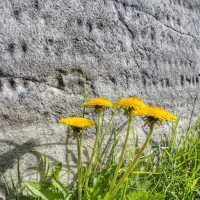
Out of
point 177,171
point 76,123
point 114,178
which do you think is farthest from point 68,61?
point 177,171

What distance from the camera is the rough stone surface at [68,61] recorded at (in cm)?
125

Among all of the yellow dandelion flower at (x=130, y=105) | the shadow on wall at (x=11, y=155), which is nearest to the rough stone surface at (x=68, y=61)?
the shadow on wall at (x=11, y=155)

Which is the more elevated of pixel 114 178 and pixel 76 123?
pixel 76 123

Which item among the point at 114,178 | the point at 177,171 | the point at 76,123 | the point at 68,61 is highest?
the point at 68,61

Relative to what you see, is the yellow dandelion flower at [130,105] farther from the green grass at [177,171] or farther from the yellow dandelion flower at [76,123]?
the green grass at [177,171]

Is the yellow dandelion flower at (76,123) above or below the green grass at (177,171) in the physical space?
above

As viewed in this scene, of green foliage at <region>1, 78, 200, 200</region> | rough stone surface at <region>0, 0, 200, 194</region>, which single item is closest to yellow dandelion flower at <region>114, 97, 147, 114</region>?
green foliage at <region>1, 78, 200, 200</region>

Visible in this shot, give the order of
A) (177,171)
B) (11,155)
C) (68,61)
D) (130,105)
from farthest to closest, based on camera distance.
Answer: (177,171), (68,61), (11,155), (130,105)

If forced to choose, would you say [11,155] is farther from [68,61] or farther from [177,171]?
[177,171]

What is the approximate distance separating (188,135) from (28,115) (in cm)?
96

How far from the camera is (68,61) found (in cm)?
137

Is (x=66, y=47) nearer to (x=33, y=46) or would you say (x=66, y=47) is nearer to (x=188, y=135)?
(x=33, y=46)

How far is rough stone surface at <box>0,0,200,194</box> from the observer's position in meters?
1.25

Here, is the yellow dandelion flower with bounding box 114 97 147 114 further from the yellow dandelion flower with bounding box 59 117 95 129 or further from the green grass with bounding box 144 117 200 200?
the green grass with bounding box 144 117 200 200
